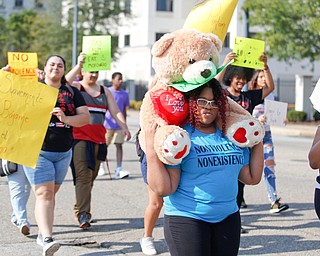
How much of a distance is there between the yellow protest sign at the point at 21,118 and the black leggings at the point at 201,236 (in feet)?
7.68

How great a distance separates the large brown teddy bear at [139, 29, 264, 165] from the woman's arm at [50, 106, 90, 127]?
2255mm

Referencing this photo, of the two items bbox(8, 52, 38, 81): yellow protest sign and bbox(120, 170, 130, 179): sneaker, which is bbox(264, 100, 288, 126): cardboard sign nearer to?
bbox(8, 52, 38, 81): yellow protest sign

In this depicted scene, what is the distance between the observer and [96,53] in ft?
24.3

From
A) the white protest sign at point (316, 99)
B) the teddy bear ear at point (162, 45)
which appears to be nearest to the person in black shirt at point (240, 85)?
the white protest sign at point (316, 99)

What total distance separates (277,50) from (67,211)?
71.9ft

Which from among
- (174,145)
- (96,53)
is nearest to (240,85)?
(96,53)

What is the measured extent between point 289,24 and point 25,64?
73.6 ft

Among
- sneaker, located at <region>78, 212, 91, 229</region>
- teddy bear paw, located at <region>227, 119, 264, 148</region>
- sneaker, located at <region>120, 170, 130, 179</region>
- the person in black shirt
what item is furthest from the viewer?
sneaker, located at <region>120, 170, 130, 179</region>

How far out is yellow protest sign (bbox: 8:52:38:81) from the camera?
664 centimetres

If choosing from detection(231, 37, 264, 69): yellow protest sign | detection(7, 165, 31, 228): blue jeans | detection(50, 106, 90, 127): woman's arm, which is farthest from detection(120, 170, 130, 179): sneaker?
detection(231, 37, 264, 69): yellow protest sign

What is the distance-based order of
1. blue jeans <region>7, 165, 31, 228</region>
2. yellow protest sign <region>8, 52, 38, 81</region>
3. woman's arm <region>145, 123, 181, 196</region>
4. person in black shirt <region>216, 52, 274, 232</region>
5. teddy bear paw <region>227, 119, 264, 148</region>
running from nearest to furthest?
1. woman's arm <region>145, 123, 181, 196</region>
2. teddy bear paw <region>227, 119, 264, 148</region>
3. yellow protest sign <region>8, 52, 38, 81</region>
4. person in black shirt <region>216, 52, 274, 232</region>
5. blue jeans <region>7, 165, 31, 228</region>

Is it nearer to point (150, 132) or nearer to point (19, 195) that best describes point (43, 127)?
point (19, 195)

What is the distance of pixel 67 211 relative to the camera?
8.28 meters

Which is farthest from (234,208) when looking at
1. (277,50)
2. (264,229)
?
(277,50)
